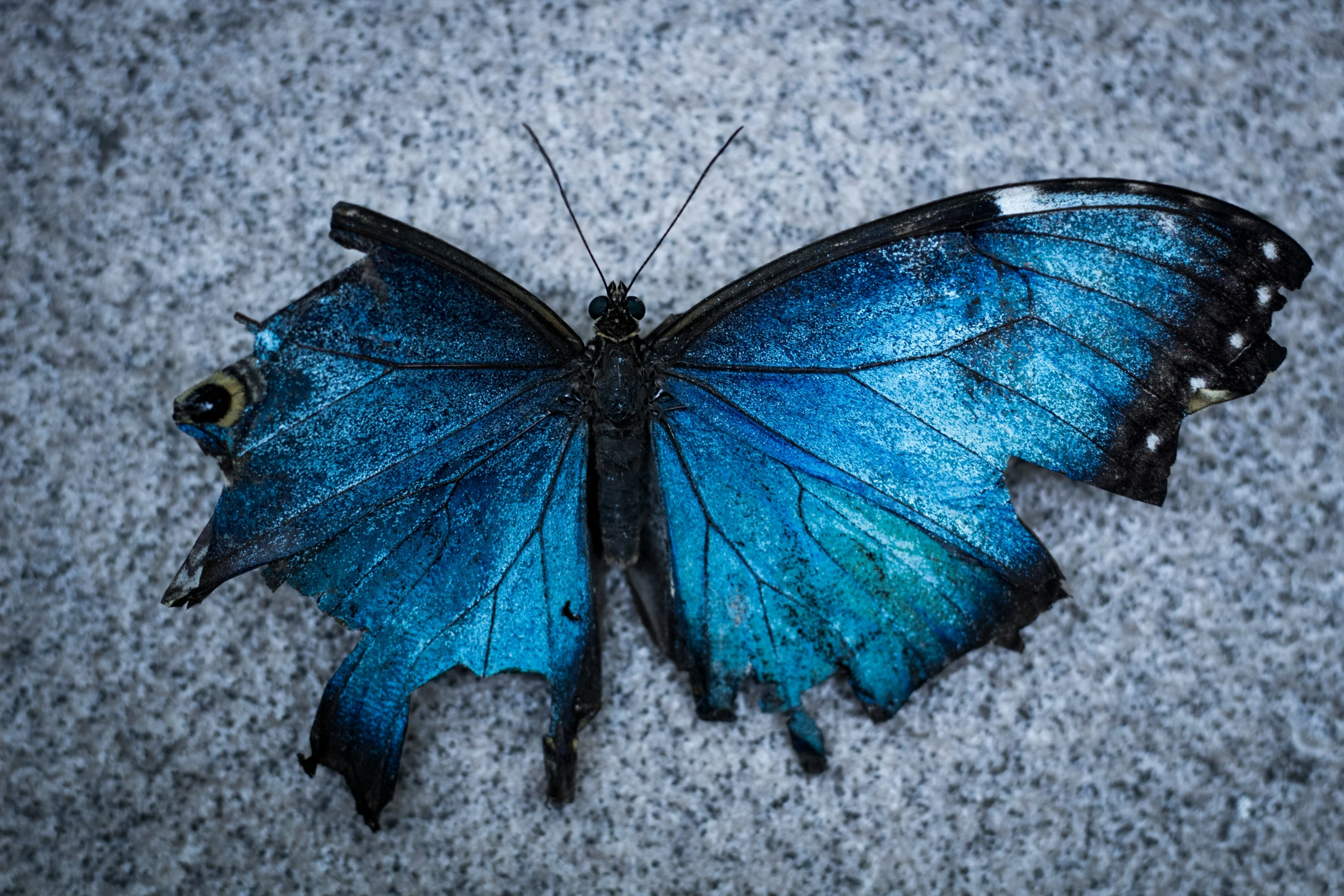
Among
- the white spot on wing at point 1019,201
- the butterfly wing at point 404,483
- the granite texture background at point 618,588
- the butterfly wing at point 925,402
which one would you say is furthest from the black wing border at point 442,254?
the white spot on wing at point 1019,201

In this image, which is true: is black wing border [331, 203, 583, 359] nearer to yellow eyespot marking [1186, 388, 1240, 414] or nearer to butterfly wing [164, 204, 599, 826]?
butterfly wing [164, 204, 599, 826]

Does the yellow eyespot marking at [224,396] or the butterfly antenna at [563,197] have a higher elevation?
the butterfly antenna at [563,197]

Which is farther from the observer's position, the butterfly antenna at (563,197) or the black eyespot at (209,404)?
the butterfly antenna at (563,197)

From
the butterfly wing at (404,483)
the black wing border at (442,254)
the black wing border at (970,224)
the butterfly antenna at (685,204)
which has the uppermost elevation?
the butterfly antenna at (685,204)

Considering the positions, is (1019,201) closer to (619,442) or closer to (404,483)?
(619,442)

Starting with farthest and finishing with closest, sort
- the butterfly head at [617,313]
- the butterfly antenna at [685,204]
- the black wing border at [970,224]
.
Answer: the butterfly antenna at [685,204] < the butterfly head at [617,313] < the black wing border at [970,224]

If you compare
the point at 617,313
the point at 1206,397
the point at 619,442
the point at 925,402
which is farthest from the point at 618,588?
the point at 1206,397

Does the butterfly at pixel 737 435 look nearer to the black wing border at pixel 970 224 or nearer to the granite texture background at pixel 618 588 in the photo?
the black wing border at pixel 970 224

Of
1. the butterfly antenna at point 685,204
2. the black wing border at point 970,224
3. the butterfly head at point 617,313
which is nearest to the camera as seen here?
the black wing border at point 970,224
